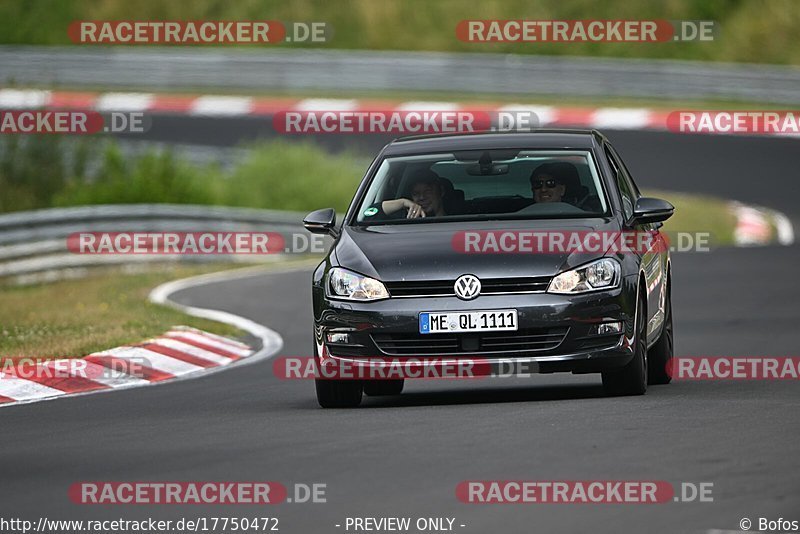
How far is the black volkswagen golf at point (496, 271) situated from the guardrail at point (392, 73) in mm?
26179

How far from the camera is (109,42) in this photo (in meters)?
45.5

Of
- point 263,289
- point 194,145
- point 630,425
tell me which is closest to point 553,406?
point 630,425

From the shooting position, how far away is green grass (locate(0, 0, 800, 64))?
43531mm

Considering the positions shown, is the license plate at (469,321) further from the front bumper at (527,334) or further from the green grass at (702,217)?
the green grass at (702,217)

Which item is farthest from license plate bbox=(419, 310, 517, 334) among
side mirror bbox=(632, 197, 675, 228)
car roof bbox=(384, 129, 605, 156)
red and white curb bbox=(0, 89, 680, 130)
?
red and white curb bbox=(0, 89, 680, 130)

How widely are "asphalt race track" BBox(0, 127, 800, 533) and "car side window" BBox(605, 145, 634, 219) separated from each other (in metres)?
1.17

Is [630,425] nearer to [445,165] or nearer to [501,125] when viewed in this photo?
[445,165]

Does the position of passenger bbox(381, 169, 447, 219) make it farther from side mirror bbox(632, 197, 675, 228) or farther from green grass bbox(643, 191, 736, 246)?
green grass bbox(643, 191, 736, 246)

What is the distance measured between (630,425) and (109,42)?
123 feet

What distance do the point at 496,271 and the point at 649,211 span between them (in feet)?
4.25
